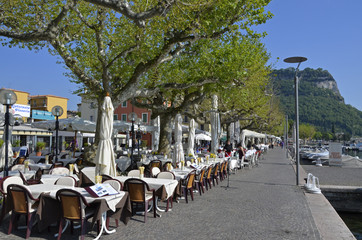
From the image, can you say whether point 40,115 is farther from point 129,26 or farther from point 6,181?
point 6,181

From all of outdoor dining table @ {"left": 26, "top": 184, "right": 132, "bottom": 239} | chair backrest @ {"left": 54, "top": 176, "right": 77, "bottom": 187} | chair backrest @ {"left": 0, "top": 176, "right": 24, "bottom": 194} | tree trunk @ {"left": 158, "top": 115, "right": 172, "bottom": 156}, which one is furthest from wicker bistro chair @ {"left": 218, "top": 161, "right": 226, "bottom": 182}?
chair backrest @ {"left": 0, "top": 176, "right": 24, "bottom": 194}

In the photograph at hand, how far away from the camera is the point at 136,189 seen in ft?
20.9

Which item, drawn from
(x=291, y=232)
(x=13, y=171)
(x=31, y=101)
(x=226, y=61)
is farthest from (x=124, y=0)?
(x=31, y=101)

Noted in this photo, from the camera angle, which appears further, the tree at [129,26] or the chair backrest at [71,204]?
the tree at [129,26]

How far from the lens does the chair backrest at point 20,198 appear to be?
5.16 m

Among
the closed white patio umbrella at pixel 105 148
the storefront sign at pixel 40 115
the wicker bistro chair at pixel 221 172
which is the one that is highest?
the storefront sign at pixel 40 115

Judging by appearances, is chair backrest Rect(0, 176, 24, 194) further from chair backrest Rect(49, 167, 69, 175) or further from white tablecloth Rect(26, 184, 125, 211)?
chair backrest Rect(49, 167, 69, 175)

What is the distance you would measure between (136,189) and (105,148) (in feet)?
6.22

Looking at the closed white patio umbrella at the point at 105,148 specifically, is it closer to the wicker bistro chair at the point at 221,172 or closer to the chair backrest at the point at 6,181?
the chair backrest at the point at 6,181

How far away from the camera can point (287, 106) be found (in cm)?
12350

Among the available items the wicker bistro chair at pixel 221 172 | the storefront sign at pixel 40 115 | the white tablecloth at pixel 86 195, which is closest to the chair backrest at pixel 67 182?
the white tablecloth at pixel 86 195

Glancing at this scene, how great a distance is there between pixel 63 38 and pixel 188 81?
6.46 metres

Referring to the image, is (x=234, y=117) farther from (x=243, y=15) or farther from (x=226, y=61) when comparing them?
(x=243, y=15)

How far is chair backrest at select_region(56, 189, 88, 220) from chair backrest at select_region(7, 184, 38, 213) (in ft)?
2.10
